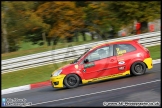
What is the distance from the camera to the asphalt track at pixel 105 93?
26.4 ft

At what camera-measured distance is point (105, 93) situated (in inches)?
357

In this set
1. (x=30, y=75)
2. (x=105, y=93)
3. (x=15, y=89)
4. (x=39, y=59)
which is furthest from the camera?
(x=39, y=59)

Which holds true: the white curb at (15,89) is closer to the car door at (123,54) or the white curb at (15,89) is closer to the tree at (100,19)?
the car door at (123,54)

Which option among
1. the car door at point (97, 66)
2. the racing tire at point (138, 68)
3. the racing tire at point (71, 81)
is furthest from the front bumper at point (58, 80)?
the racing tire at point (138, 68)

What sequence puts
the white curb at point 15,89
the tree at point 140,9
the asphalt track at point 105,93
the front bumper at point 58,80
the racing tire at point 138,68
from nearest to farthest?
the asphalt track at point 105,93 → the front bumper at point 58,80 → the racing tire at point 138,68 → the white curb at point 15,89 → the tree at point 140,9

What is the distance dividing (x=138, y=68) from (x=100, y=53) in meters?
1.48

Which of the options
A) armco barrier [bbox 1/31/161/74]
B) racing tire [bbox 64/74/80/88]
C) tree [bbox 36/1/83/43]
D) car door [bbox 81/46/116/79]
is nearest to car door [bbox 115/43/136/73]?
car door [bbox 81/46/116/79]

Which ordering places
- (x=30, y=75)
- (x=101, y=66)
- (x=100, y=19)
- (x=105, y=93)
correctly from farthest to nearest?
(x=100, y=19) < (x=30, y=75) < (x=101, y=66) < (x=105, y=93)

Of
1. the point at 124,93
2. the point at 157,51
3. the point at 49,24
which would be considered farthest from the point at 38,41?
the point at 124,93

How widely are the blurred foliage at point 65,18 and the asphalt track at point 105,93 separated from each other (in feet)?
31.0

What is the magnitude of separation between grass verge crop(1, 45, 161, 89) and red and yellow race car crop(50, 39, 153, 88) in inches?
113

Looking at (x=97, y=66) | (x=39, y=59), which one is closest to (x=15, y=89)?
(x=97, y=66)

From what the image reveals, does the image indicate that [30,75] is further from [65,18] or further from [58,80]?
[65,18]

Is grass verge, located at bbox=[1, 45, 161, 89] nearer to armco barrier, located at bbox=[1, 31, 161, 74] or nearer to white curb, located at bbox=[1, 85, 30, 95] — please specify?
armco barrier, located at bbox=[1, 31, 161, 74]
